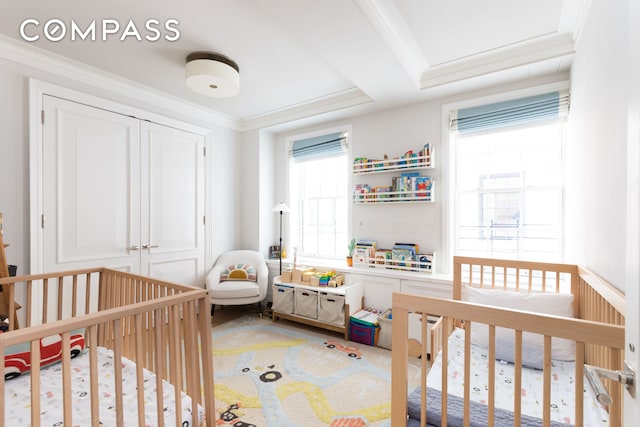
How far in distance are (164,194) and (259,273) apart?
4.61ft

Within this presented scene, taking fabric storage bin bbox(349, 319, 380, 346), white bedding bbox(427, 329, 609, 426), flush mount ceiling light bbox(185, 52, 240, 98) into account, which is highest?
flush mount ceiling light bbox(185, 52, 240, 98)

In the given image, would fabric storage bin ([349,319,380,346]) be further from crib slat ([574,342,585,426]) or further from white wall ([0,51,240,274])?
white wall ([0,51,240,274])

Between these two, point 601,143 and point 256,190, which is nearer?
point 601,143

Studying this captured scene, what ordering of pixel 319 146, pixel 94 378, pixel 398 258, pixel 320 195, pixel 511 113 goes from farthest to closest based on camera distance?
pixel 320 195, pixel 319 146, pixel 398 258, pixel 511 113, pixel 94 378

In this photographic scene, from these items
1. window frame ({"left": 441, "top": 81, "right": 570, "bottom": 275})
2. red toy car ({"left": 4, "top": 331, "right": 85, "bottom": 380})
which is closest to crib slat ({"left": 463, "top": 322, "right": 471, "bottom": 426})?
red toy car ({"left": 4, "top": 331, "right": 85, "bottom": 380})

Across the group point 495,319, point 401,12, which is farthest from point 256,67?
point 495,319

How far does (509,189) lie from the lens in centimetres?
275

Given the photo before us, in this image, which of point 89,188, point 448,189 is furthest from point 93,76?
point 448,189

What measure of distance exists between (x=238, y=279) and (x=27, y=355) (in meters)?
2.27

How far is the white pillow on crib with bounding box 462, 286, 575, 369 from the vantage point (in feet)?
5.18

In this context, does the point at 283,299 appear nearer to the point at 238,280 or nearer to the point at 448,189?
the point at 238,280

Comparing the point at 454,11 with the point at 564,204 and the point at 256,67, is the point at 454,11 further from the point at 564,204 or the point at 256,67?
the point at 564,204

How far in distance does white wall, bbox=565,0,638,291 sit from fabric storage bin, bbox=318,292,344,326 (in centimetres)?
193

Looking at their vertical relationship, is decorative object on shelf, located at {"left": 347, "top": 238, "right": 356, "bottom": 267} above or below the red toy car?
above
